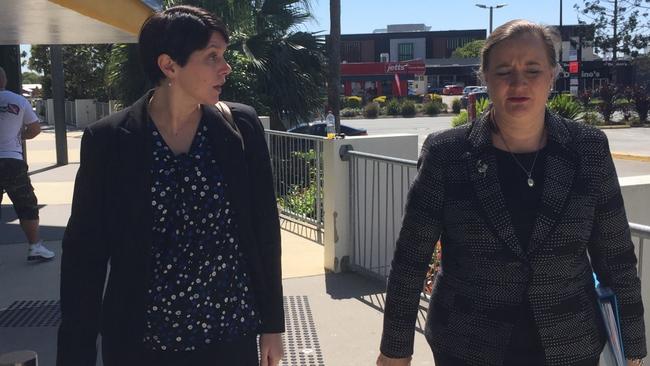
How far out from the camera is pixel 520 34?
89.0 inches

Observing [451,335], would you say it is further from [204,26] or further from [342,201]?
[342,201]

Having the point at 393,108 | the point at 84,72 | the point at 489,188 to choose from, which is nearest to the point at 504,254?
the point at 489,188

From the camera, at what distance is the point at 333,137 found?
660cm

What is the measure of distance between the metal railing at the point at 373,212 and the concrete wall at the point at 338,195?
59 mm

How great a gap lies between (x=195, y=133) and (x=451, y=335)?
1001 millimetres

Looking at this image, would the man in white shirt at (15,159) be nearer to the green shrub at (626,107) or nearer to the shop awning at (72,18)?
the shop awning at (72,18)

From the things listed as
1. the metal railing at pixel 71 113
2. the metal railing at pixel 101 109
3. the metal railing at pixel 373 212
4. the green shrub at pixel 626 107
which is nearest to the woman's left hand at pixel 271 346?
the metal railing at pixel 373 212

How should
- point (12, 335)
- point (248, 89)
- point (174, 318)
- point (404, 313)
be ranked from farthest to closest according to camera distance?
point (248, 89), point (12, 335), point (404, 313), point (174, 318)

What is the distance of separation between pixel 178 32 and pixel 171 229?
58 centimetres

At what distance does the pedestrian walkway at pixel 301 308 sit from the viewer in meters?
4.79

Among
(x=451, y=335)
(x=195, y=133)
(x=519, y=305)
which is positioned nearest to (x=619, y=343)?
(x=519, y=305)

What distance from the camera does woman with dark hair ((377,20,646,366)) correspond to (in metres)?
2.19

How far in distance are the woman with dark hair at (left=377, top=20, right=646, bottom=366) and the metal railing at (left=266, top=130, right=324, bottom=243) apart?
5.25m

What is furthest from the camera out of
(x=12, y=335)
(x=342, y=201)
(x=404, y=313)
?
(x=342, y=201)
